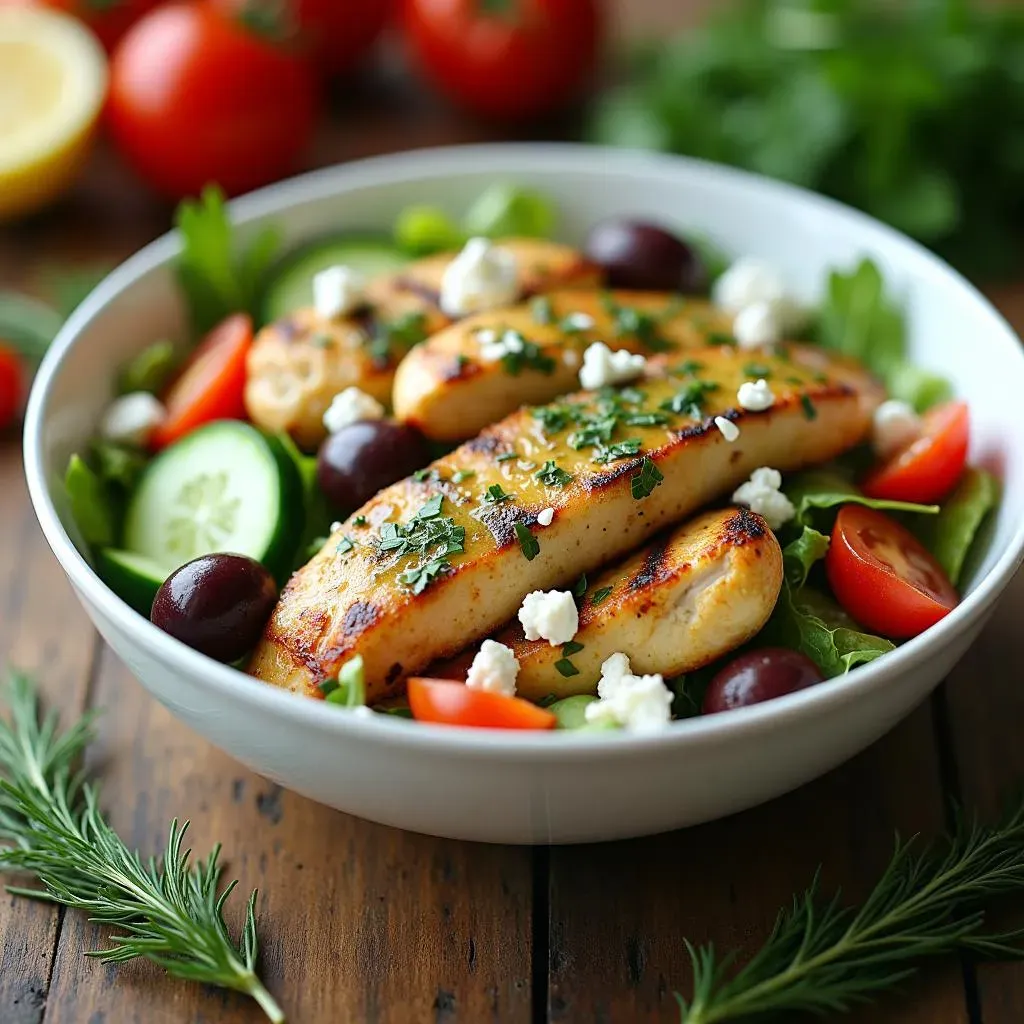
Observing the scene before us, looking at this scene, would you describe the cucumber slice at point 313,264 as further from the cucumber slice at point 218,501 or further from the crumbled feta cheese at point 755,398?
the crumbled feta cheese at point 755,398

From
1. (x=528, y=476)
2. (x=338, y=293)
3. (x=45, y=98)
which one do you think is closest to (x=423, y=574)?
(x=528, y=476)

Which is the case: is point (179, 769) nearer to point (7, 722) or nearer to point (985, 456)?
point (7, 722)

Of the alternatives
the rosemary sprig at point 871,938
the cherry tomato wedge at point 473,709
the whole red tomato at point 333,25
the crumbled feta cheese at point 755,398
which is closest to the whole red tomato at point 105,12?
the whole red tomato at point 333,25

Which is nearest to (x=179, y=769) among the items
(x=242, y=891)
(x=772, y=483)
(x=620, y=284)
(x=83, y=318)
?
(x=242, y=891)

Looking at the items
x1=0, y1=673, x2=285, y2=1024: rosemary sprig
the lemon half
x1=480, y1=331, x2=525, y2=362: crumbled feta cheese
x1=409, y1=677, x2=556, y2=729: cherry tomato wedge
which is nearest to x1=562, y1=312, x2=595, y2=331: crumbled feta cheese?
x1=480, y1=331, x2=525, y2=362: crumbled feta cheese

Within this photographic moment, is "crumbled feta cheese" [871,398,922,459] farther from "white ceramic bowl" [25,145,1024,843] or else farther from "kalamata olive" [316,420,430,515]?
"kalamata olive" [316,420,430,515]

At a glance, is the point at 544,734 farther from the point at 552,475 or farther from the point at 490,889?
the point at 552,475
